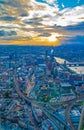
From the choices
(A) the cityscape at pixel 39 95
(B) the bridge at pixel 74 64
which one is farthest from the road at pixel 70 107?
(B) the bridge at pixel 74 64

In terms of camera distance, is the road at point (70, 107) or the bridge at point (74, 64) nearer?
the road at point (70, 107)

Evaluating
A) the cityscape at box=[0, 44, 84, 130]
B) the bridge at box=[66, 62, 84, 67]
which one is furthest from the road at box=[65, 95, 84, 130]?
the bridge at box=[66, 62, 84, 67]

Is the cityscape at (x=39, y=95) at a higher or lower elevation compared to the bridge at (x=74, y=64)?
lower

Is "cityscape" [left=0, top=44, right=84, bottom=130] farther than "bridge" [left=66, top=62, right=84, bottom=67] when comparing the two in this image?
No

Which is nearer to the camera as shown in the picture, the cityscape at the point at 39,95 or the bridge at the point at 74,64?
the cityscape at the point at 39,95

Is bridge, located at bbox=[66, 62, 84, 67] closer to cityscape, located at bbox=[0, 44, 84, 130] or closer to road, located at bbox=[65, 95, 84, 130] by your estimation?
cityscape, located at bbox=[0, 44, 84, 130]

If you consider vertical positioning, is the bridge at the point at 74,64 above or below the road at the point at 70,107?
above

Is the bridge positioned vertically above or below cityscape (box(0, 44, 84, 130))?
above

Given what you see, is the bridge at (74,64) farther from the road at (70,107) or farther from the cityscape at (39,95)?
the road at (70,107)

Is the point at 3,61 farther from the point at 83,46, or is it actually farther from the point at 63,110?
the point at 63,110
